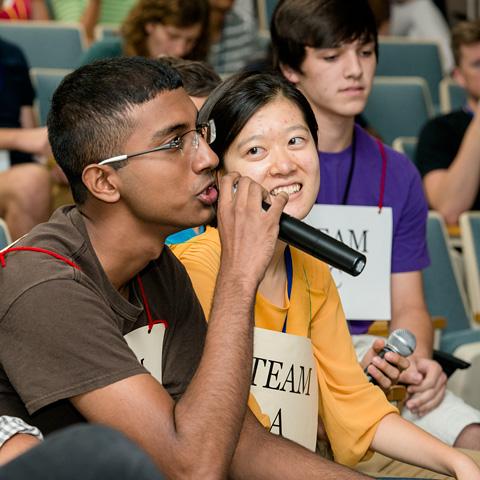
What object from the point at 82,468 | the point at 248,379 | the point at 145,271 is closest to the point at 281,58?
the point at 145,271

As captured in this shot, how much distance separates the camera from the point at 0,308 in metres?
1.63

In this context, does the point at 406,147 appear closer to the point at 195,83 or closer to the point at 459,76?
the point at 459,76

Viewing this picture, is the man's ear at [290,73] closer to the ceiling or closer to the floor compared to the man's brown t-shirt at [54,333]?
closer to the floor

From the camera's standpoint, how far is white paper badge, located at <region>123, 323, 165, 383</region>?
6.04 ft

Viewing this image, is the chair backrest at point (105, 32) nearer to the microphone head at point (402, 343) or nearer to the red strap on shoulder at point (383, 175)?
the red strap on shoulder at point (383, 175)

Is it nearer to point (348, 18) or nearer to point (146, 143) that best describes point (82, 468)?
point (146, 143)

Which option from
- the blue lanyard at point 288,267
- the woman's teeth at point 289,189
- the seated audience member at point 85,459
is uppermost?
the seated audience member at point 85,459

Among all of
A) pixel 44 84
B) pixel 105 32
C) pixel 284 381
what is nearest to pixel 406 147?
pixel 44 84

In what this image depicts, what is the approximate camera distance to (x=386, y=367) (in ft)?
7.77

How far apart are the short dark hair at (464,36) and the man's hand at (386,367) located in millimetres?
2522

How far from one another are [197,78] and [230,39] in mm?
2600

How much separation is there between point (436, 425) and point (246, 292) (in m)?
1.14

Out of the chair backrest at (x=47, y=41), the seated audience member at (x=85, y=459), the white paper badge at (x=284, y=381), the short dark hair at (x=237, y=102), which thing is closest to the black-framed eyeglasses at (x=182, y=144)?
the short dark hair at (x=237, y=102)

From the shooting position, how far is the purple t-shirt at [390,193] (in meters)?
2.96
